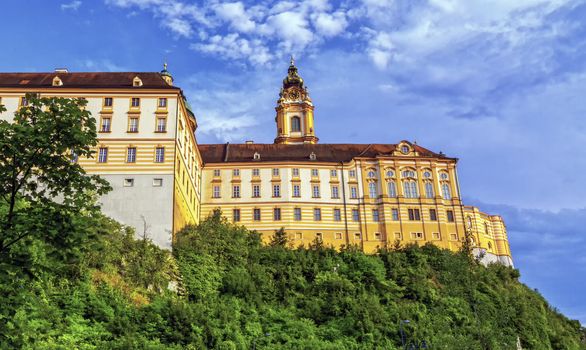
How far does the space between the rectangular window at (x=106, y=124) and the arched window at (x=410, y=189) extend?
122ft

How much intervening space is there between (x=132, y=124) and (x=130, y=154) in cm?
322

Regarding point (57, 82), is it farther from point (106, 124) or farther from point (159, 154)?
point (159, 154)

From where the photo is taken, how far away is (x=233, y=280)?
46.2 metres

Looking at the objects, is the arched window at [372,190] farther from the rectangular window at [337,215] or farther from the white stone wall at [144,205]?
the white stone wall at [144,205]

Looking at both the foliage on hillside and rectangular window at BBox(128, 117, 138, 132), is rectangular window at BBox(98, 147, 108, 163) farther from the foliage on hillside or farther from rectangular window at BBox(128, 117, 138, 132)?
the foliage on hillside

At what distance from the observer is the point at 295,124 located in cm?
10144

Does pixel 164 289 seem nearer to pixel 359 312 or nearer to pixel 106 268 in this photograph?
pixel 106 268

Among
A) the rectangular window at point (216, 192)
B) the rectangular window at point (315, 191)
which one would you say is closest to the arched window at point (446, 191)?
the rectangular window at point (315, 191)

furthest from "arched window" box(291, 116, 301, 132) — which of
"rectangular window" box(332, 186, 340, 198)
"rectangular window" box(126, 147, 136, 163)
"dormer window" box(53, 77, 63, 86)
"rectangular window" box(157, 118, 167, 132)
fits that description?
"rectangular window" box(126, 147, 136, 163)

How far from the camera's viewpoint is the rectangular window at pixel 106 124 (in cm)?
5334

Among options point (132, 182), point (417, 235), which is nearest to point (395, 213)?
point (417, 235)

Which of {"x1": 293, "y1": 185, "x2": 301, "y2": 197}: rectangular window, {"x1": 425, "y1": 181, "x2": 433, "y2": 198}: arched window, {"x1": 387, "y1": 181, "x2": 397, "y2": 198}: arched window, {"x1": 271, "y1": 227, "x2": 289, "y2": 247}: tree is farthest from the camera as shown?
{"x1": 425, "y1": 181, "x2": 433, "y2": 198}: arched window

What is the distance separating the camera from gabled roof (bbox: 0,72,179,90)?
2160 inches

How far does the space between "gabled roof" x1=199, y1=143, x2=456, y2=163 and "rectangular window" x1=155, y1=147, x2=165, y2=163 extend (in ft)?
64.2
